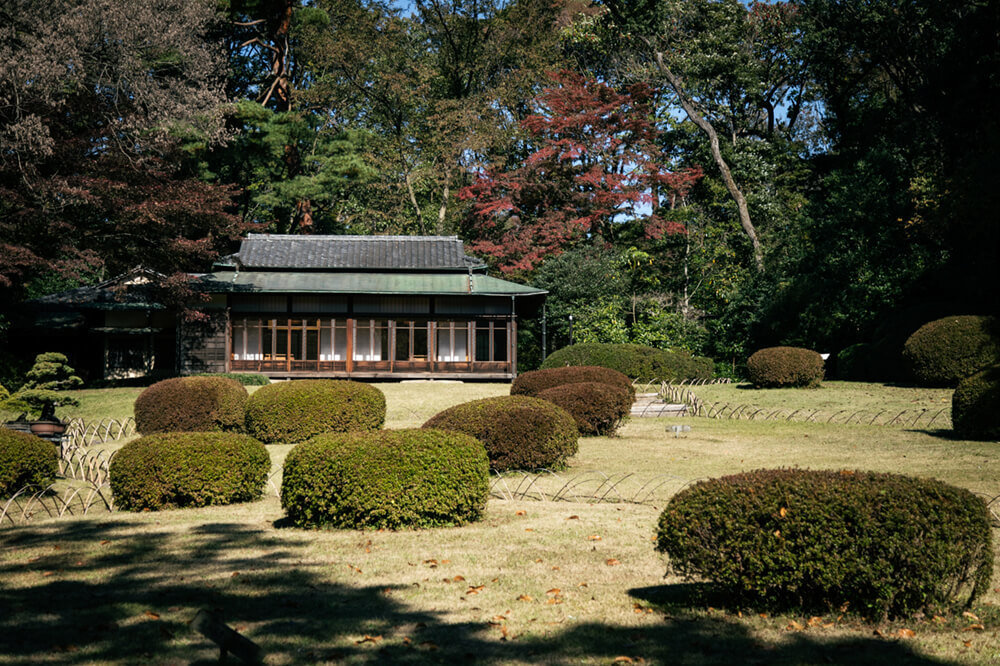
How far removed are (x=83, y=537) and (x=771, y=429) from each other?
490 inches

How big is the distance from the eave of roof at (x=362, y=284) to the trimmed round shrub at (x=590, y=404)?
15755 millimetres

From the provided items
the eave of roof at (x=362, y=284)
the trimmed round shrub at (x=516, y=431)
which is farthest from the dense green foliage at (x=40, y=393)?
the eave of roof at (x=362, y=284)

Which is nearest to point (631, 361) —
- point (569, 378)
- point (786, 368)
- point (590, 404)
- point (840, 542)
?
point (786, 368)

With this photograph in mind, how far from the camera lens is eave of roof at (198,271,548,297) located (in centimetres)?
3042

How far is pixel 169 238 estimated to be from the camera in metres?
25.9

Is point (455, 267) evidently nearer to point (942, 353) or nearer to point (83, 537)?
point (942, 353)

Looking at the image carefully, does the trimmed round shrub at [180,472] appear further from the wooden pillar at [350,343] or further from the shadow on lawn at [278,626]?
the wooden pillar at [350,343]

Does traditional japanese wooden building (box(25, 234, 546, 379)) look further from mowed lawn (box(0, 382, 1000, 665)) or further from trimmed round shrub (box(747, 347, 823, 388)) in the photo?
mowed lawn (box(0, 382, 1000, 665))

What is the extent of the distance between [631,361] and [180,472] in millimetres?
19272

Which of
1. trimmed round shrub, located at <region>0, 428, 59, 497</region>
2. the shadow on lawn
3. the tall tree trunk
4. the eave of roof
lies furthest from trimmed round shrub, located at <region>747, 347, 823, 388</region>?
trimmed round shrub, located at <region>0, 428, 59, 497</region>

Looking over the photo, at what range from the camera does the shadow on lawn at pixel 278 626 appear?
4500mm

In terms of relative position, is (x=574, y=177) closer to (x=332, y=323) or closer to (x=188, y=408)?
(x=332, y=323)

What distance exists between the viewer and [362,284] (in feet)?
104

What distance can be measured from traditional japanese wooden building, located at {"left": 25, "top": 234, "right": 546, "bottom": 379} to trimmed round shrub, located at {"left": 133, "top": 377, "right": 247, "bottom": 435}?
14.7 metres
